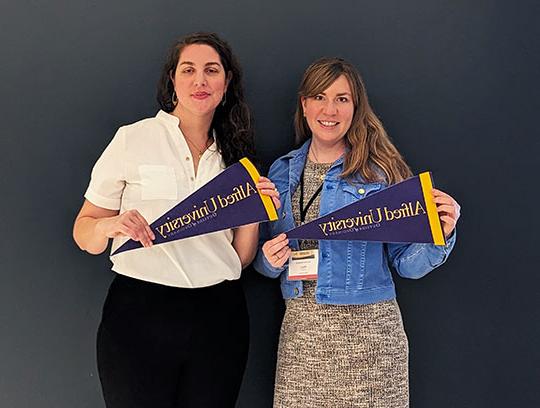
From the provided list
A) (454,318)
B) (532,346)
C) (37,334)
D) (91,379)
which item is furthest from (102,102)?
(532,346)

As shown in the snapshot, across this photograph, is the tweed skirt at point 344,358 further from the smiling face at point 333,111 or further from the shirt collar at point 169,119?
the shirt collar at point 169,119

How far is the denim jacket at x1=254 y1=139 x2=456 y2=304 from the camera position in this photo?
171 centimetres

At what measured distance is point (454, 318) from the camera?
2.13m

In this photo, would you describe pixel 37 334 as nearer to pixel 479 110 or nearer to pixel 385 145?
pixel 385 145

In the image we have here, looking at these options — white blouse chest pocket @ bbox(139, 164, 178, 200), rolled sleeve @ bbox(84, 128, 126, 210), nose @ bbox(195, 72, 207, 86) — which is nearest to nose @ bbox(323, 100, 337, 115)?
nose @ bbox(195, 72, 207, 86)

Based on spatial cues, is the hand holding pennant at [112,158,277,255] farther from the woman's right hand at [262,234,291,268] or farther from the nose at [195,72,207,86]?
the nose at [195,72,207,86]

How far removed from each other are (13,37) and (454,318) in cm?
180

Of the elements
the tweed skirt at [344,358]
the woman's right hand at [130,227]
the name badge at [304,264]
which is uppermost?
the woman's right hand at [130,227]

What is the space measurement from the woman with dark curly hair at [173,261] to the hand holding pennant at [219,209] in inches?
1.4

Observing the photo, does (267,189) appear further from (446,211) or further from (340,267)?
(446,211)

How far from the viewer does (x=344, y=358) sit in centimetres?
169

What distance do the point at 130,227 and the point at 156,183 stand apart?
20 centimetres

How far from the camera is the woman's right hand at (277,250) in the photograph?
1.68 m

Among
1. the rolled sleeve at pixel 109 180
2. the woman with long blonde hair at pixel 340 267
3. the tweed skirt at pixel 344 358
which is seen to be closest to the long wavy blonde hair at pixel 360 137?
the woman with long blonde hair at pixel 340 267
